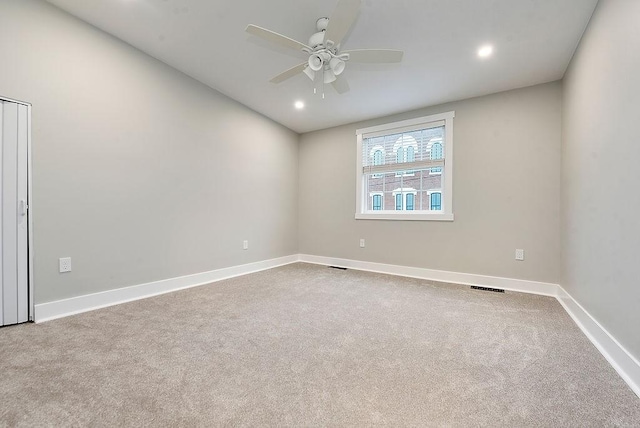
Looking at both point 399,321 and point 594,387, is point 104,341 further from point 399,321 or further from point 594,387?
point 594,387

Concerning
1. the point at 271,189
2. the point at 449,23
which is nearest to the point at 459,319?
the point at 449,23

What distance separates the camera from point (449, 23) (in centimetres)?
217

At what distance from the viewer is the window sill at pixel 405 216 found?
12.0 ft

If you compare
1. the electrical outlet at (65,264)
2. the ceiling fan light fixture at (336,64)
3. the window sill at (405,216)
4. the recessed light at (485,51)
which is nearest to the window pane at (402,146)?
the window sill at (405,216)

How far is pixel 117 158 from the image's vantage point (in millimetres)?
2545

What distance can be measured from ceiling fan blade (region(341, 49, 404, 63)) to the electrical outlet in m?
2.86

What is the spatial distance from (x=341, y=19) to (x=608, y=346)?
2687 millimetres

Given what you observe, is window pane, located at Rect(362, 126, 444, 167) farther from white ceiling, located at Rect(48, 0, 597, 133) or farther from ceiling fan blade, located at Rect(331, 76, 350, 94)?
ceiling fan blade, located at Rect(331, 76, 350, 94)

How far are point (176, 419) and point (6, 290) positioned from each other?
6.50 feet

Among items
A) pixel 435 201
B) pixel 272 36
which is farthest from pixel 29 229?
pixel 435 201

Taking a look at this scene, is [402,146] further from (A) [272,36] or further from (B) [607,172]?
(A) [272,36]

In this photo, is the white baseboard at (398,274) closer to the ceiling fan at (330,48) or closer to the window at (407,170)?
the window at (407,170)

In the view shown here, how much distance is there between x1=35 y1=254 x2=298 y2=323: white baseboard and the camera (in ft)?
7.08

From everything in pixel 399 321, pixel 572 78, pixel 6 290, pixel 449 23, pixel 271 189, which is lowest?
pixel 399 321
